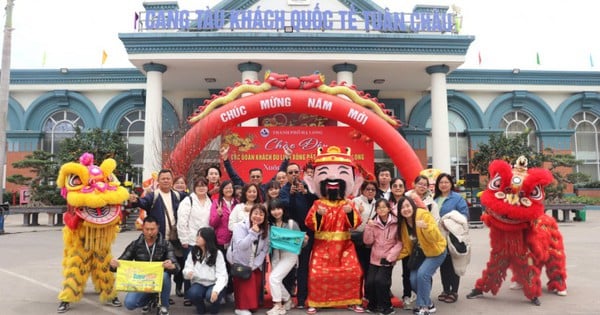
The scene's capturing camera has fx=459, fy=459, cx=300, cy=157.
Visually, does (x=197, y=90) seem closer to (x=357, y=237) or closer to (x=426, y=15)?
(x=426, y=15)

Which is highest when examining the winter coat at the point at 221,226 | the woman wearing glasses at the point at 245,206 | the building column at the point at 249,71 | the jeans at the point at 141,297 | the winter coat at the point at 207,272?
the building column at the point at 249,71

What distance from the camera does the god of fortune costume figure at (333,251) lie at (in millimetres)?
4844

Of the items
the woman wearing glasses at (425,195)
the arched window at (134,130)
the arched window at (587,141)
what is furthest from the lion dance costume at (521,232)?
the arched window at (587,141)

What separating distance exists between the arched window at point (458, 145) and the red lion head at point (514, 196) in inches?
547

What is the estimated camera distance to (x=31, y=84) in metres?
18.1

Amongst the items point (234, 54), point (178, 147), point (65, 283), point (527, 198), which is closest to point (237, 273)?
point (65, 283)

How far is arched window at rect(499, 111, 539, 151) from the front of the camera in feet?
61.9

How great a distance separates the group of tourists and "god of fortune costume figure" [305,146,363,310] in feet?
0.03

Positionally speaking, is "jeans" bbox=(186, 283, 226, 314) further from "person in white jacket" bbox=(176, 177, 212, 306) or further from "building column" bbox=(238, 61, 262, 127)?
"building column" bbox=(238, 61, 262, 127)

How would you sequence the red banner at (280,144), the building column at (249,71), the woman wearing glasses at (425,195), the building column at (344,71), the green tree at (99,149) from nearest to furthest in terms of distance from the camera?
the woman wearing glasses at (425,195) → the red banner at (280,144) → the green tree at (99,149) → the building column at (249,71) → the building column at (344,71)

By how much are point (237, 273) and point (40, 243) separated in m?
7.60

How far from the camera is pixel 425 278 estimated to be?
4680 mm

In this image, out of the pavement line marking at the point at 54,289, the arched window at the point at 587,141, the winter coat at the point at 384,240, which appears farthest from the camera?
the arched window at the point at 587,141

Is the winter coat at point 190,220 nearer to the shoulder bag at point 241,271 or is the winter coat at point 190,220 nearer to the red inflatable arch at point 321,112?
the shoulder bag at point 241,271
